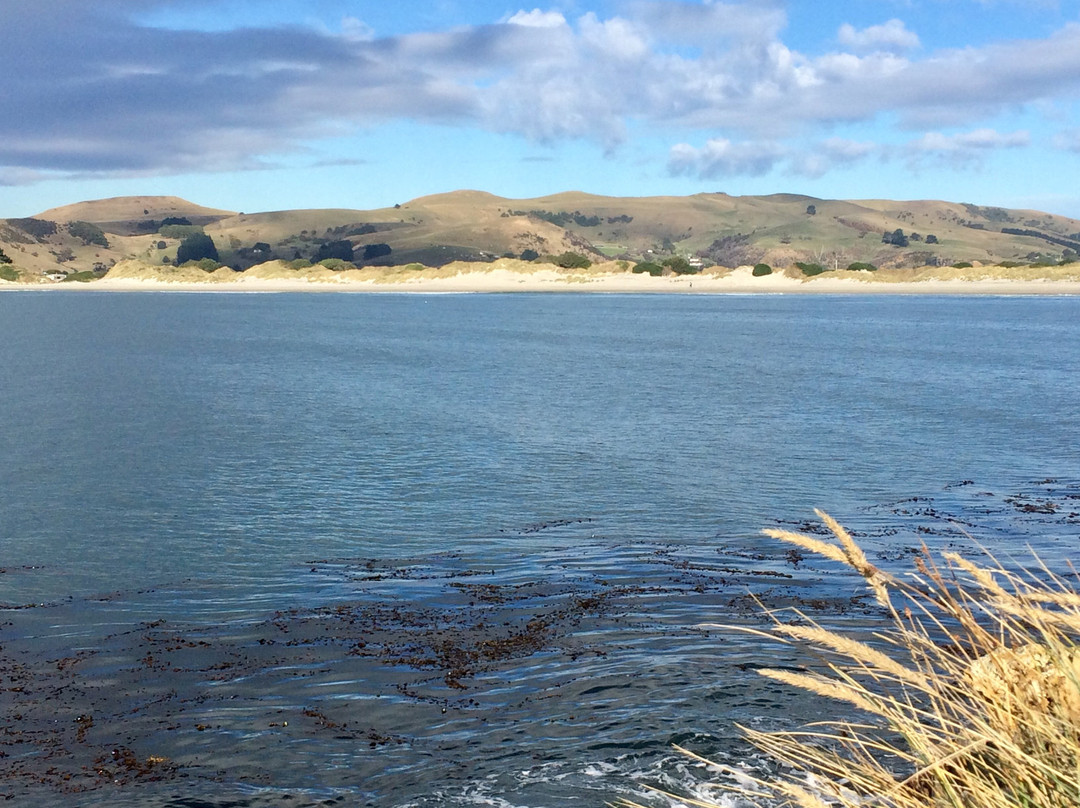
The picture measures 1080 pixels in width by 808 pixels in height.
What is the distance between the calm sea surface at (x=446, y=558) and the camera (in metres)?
9.57

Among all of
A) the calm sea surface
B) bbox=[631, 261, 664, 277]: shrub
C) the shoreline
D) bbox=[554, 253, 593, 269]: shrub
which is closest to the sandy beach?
the shoreline

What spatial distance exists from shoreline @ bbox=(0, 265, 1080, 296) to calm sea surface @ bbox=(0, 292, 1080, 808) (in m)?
112

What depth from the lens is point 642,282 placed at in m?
172

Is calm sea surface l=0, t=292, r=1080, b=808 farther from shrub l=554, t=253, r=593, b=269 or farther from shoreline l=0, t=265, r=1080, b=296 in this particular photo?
shrub l=554, t=253, r=593, b=269

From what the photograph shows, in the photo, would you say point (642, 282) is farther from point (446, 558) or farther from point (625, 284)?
point (446, 558)

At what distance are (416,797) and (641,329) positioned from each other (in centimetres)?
7583

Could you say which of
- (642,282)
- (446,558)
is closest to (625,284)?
(642,282)

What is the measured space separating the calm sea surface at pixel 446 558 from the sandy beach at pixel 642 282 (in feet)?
366

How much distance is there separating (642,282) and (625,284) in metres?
2.75

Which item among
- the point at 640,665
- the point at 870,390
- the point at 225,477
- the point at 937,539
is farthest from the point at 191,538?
the point at 870,390

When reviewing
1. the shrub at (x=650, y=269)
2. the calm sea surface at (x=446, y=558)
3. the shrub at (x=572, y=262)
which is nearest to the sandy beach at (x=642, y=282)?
the shrub at (x=650, y=269)

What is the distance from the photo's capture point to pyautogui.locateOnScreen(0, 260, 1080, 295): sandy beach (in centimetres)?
15000

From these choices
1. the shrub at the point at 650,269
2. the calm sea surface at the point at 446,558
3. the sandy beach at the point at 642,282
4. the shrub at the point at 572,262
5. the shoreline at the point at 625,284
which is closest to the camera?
the calm sea surface at the point at 446,558

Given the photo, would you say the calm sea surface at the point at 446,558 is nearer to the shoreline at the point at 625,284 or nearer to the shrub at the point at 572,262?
the shoreline at the point at 625,284
